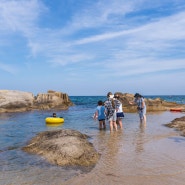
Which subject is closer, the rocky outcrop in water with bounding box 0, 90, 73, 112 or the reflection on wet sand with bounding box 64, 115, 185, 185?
the reflection on wet sand with bounding box 64, 115, 185, 185

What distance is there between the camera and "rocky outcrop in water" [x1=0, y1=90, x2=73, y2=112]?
3703 cm

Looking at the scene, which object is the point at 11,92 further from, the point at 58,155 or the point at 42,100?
the point at 58,155

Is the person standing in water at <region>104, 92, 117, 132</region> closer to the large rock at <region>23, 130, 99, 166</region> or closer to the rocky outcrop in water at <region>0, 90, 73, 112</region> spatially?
the large rock at <region>23, 130, 99, 166</region>

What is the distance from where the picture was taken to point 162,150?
403 inches

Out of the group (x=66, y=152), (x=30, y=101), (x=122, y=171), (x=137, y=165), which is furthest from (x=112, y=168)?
(x=30, y=101)

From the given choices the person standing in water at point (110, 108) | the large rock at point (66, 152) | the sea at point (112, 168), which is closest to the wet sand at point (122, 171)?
the sea at point (112, 168)

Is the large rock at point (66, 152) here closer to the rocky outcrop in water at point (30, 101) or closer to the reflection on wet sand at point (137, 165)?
the reflection on wet sand at point (137, 165)

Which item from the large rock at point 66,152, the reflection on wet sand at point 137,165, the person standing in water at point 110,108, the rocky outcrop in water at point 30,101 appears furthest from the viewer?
the rocky outcrop in water at point 30,101

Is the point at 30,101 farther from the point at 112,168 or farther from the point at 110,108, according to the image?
the point at 112,168

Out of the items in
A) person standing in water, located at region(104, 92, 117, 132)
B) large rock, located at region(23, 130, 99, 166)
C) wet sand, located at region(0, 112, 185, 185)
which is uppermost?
person standing in water, located at region(104, 92, 117, 132)

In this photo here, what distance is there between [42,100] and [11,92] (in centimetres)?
753

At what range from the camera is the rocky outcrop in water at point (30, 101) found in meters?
37.0

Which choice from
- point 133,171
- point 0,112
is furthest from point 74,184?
point 0,112

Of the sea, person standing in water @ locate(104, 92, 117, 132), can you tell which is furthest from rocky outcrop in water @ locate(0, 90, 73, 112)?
the sea
